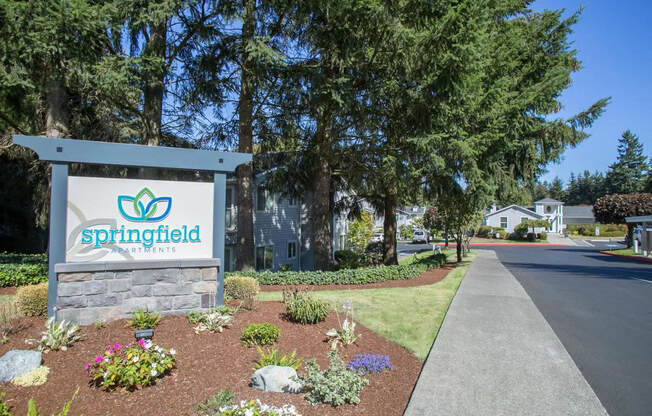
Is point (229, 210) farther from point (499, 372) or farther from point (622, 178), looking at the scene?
point (622, 178)

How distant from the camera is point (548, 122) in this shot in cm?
1855

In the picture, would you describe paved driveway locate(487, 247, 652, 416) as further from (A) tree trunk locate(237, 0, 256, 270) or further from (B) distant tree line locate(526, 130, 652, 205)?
(B) distant tree line locate(526, 130, 652, 205)

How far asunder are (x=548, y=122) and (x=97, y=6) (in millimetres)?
18677

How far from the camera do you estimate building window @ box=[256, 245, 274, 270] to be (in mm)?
19828

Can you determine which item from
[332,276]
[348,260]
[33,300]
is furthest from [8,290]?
[348,260]

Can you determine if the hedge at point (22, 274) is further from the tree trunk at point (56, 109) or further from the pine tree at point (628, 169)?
the pine tree at point (628, 169)

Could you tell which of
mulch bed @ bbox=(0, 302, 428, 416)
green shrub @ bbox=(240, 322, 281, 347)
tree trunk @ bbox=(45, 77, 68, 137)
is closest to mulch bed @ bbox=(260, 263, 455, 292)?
mulch bed @ bbox=(0, 302, 428, 416)

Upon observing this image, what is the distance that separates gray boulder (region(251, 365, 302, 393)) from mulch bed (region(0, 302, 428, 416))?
10cm

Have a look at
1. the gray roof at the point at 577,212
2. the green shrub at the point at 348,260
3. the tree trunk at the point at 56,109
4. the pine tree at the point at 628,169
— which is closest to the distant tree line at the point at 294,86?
the tree trunk at the point at 56,109

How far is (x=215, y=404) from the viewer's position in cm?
385

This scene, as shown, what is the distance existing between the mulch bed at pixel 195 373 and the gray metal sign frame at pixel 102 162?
46.6 inches

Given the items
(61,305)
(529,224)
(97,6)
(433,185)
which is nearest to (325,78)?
(97,6)

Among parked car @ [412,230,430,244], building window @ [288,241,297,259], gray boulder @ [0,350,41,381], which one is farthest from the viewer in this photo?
parked car @ [412,230,430,244]

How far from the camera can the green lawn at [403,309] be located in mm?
6793
